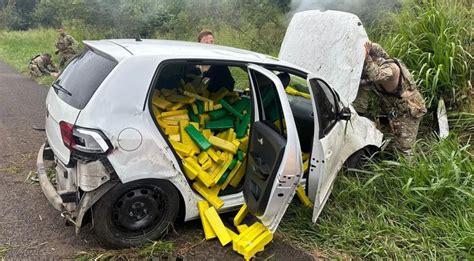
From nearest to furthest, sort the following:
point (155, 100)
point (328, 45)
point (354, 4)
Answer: point (155, 100) < point (328, 45) < point (354, 4)

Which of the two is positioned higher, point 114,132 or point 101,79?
point 101,79

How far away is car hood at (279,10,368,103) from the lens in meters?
4.28

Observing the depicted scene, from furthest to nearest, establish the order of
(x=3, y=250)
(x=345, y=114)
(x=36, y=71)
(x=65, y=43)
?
(x=36, y=71) → (x=65, y=43) → (x=345, y=114) → (x=3, y=250)

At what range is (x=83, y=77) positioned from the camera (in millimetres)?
2982

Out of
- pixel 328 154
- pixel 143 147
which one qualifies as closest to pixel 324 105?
pixel 328 154

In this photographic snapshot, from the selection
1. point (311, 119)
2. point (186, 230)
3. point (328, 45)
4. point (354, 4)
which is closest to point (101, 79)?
point (186, 230)

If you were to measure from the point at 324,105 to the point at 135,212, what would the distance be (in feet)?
5.48

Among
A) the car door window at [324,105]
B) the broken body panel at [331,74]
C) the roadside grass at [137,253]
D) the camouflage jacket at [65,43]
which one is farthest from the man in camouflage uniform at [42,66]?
the car door window at [324,105]

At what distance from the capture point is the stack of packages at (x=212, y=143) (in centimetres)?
312

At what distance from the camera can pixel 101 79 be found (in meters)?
2.82

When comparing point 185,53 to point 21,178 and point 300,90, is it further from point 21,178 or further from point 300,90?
point 21,178

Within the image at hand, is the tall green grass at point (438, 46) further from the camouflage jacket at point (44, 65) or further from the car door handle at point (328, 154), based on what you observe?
the camouflage jacket at point (44, 65)

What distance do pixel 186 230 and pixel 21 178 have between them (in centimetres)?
198

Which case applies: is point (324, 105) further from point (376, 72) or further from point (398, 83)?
point (398, 83)
